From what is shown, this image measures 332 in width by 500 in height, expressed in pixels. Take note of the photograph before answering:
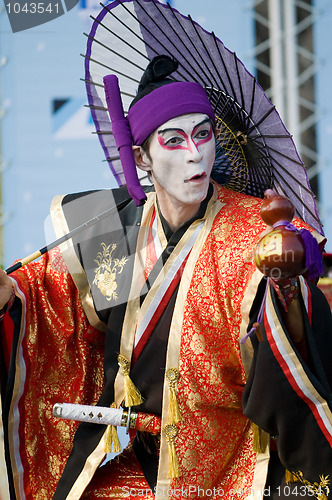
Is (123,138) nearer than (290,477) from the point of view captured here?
No

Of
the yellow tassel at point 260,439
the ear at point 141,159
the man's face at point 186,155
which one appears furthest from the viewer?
the ear at point 141,159

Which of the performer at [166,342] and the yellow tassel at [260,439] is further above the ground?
the performer at [166,342]

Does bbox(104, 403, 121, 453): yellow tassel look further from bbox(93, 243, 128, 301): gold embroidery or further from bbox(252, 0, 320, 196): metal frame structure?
bbox(252, 0, 320, 196): metal frame structure

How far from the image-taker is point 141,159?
2.34m

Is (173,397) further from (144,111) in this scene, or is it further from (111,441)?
(144,111)

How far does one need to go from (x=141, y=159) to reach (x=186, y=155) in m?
0.22

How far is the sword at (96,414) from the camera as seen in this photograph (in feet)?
7.35

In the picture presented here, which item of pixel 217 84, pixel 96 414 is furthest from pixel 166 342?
pixel 217 84

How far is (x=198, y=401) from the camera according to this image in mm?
2141

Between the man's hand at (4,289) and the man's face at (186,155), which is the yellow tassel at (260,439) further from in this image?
the man's hand at (4,289)

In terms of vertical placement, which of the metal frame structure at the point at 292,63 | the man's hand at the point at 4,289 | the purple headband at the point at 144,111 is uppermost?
the metal frame structure at the point at 292,63

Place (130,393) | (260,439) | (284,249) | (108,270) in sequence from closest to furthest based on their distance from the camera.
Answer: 1. (284,249)
2. (260,439)
3. (130,393)
4. (108,270)

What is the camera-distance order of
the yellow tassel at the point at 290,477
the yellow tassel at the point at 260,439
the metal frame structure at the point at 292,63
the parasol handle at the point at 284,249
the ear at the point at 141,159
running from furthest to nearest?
the metal frame structure at the point at 292,63 < the ear at the point at 141,159 < the yellow tassel at the point at 260,439 < the yellow tassel at the point at 290,477 < the parasol handle at the point at 284,249

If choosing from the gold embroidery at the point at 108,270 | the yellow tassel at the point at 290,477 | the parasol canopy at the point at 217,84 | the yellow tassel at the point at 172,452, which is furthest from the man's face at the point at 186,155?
the yellow tassel at the point at 290,477
